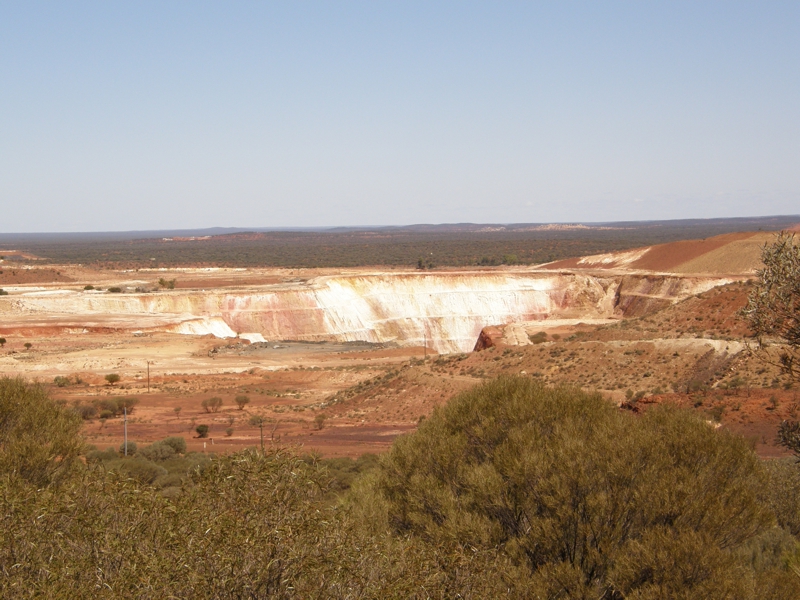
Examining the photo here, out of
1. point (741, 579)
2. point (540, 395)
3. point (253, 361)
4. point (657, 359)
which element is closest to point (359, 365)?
point (253, 361)

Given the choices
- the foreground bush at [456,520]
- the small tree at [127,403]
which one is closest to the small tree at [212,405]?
the small tree at [127,403]

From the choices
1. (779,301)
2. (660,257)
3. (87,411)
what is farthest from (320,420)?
(660,257)

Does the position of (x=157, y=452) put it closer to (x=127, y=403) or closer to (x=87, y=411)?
(x=87, y=411)

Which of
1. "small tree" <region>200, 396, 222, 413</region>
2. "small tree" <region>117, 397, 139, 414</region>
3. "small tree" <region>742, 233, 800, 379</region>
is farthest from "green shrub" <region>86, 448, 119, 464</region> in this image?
"small tree" <region>742, 233, 800, 379</region>

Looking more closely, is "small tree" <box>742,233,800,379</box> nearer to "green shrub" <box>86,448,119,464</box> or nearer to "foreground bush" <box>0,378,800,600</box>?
"foreground bush" <box>0,378,800,600</box>

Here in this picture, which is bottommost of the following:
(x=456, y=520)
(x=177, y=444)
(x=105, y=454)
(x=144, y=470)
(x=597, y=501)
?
(x=177, y=444)

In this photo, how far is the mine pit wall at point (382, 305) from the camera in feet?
223

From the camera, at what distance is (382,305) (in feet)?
254

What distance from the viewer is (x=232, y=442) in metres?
29.4

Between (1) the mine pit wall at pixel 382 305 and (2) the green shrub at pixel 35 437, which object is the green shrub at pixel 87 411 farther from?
(1) the mine pit wall at pixel 382 305

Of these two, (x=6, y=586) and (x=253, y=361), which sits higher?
(x=6, y=586)

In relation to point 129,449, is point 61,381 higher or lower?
lower

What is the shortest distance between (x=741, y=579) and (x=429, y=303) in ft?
229

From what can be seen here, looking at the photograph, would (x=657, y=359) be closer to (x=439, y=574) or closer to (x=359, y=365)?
(x=359, y=365)
